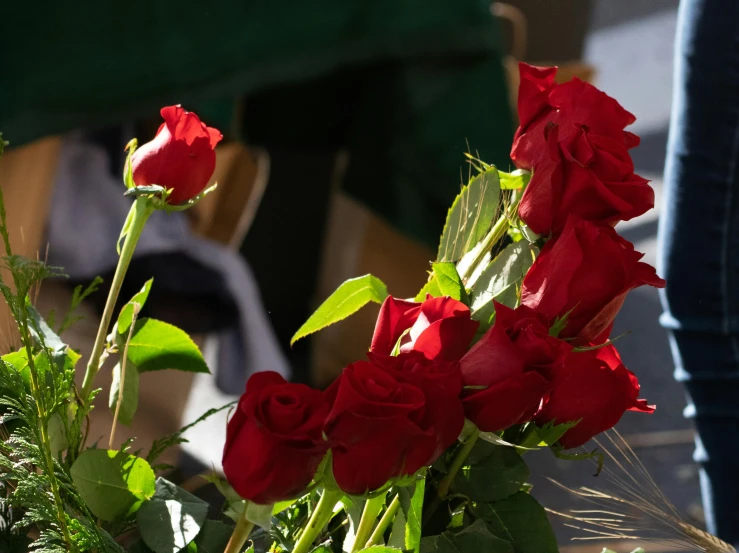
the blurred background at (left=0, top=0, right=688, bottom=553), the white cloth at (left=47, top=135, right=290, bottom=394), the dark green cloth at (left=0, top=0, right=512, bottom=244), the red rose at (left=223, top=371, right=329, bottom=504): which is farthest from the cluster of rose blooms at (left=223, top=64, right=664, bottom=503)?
the white cloth at (left=47, top=135, right=290, bottom=394)

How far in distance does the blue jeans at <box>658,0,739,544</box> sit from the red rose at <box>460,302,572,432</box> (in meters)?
0.36

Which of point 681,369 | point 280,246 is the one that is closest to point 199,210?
point 280,246

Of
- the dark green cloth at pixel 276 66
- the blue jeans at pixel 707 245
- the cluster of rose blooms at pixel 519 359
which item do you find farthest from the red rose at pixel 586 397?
the dark green cloth at pixel 276 66

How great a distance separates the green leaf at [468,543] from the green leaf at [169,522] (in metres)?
0.08

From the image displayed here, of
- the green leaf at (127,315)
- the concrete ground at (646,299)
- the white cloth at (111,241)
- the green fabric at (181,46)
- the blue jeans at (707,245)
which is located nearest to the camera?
the green leaf at (127,315)

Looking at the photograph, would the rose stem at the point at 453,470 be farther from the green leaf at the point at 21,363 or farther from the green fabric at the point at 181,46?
the green fabric at the point at 181,46

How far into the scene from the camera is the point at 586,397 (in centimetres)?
27

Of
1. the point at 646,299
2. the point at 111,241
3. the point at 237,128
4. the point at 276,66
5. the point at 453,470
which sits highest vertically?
the point at 453,470

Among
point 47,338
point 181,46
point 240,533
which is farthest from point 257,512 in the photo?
point 181,46

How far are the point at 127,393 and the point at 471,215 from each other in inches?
5.7

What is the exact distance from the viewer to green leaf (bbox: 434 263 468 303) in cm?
28

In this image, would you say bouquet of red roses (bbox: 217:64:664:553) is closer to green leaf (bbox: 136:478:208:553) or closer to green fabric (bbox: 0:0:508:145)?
green leaf (bbox: 136:478:208:553)

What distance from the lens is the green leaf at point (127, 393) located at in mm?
334

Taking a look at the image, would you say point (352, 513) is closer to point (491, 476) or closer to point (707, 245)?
point (491, 476)
